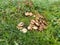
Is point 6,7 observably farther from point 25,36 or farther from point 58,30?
point 58,30

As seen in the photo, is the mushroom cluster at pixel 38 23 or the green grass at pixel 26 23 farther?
the mushroom cluster at pixel 38 23

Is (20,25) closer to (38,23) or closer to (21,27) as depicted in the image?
(21,27)

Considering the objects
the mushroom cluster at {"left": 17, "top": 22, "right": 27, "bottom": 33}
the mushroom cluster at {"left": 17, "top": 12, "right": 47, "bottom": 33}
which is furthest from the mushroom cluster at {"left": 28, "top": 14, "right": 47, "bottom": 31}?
the mushroom cluster at {"left": 17, "top": 22, "right": 27, "bottom": 33}

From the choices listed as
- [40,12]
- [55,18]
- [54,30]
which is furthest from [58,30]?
[40,12]

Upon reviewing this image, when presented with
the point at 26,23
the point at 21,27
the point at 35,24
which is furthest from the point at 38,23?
the point at 21,27

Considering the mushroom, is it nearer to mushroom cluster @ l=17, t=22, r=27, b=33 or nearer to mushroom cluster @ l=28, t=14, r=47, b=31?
mushroom cluster @ l=17, t=22, r=27, b=33

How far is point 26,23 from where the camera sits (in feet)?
14.3

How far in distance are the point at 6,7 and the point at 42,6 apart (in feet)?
2.75

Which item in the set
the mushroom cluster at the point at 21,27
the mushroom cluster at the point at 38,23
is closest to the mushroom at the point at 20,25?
the mushroom cluster at the point at 21,27

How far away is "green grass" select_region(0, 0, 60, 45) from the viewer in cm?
399

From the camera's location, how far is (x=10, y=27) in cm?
416

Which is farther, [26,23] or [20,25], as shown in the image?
[26,23]

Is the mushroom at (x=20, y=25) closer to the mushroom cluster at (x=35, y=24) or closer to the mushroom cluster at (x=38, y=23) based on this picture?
the mushroom cluster at (x=35, y=24)

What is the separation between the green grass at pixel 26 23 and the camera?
399 cm
